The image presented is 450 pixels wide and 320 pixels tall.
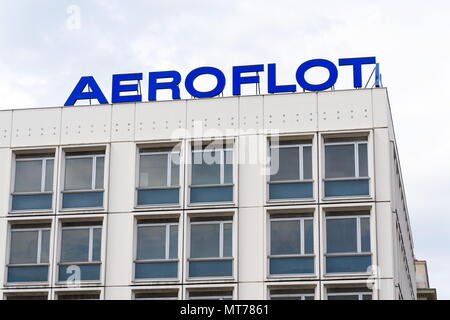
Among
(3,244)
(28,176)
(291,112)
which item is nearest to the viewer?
(291,112)

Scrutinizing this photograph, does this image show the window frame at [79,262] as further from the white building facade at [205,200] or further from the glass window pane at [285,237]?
the glass window pane at [285,237]

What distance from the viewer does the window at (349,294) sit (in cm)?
3709

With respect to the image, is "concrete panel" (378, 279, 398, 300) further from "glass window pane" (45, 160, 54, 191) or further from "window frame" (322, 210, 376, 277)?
"glass window pane" (45, 160, 54, 191)

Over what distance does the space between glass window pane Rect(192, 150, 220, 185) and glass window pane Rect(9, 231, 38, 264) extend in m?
7.72

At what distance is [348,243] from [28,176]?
48.7 ft

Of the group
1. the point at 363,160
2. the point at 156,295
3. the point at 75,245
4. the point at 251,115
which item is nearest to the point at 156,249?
the point at 156,295

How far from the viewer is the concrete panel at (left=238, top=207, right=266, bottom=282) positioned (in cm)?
3809

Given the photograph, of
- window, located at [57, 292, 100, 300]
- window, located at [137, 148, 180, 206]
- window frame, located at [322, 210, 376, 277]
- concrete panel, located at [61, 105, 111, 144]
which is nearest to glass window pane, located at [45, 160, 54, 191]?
concrete panel, located at [61, 105, 111, 144]

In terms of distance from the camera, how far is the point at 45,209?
134ft

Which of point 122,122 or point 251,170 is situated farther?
point 122,122

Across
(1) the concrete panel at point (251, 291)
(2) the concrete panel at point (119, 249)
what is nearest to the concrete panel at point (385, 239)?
(1) the concrete panel at point (251, 291)

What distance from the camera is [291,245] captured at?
3844 centimetres

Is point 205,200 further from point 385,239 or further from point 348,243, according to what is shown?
point 385,239
